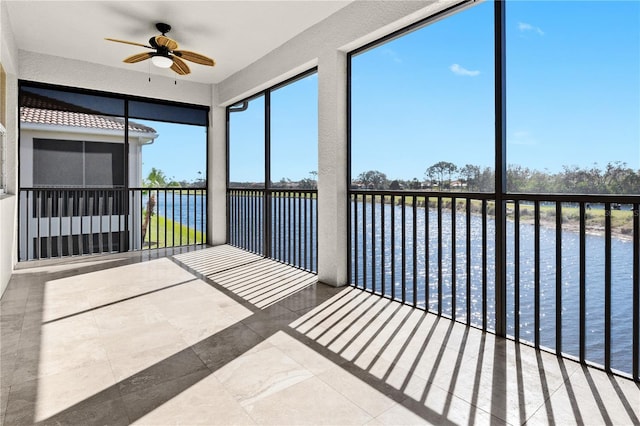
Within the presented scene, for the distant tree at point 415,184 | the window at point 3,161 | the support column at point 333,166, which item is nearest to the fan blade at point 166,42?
the support column at point 333,166

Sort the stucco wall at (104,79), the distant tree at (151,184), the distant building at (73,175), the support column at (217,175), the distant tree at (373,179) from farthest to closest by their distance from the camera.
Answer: the support column at (217,175)
the distant tree at (151,184)
the distant building at (73,175)
the stucco wall at (104,79)
the distant tree at (373,179)

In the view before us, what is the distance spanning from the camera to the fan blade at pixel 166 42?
3398mm

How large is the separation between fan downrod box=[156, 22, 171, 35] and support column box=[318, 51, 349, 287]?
1636mm

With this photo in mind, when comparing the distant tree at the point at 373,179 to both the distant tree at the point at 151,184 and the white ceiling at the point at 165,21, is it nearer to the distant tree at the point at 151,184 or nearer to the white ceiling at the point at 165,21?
the white ceiling at the point at 165,21

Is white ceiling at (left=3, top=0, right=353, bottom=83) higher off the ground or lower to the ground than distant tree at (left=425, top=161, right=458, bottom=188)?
higher

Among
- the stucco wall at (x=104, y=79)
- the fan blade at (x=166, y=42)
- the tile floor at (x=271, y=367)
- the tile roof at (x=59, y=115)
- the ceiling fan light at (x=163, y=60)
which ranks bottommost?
the tile floor at (x=271, y=367)

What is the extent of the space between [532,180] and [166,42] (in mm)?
3397

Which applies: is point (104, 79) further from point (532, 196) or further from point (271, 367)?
point (532, 196)

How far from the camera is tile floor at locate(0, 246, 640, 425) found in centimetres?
157

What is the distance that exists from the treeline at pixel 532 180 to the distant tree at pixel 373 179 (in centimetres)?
5

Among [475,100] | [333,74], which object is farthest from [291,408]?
[333,74]

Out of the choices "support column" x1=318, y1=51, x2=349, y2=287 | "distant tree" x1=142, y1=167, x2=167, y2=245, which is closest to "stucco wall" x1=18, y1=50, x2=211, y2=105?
"distant tree" x1=142, y1=167, x2=167, y2=245

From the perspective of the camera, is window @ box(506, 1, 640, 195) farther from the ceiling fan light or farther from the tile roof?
the tile roof

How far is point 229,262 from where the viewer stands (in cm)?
464
